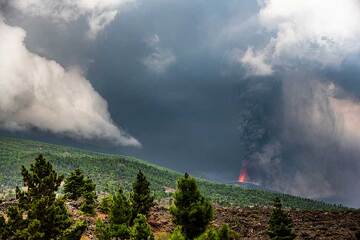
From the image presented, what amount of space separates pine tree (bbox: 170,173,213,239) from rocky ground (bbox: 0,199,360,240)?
119 ft

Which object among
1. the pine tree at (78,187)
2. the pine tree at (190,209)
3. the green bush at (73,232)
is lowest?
the green bush at (73,232)

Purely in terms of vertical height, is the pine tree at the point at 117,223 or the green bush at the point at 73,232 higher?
the pine tree at the point at 117,223

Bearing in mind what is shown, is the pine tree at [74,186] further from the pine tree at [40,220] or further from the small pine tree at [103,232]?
the pine tree at [40,220]

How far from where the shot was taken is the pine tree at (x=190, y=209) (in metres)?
54.7

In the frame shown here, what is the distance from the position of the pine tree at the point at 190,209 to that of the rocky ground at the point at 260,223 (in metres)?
36.4

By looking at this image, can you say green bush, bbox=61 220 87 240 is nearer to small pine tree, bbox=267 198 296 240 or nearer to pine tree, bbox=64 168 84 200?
small pine tree, bbox=267 198 296 240

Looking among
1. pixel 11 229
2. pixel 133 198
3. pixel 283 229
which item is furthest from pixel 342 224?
pixel 11 229

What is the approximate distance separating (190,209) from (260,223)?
62.3 m

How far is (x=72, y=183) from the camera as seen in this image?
10912cm

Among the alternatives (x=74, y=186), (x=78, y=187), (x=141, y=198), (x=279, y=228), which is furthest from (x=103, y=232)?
(x=74, y=186)

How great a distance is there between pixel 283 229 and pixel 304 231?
22.9 m

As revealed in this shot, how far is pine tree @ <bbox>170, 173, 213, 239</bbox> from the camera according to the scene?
179ft

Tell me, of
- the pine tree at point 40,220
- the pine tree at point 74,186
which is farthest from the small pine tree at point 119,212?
the pine tree at point 74,186

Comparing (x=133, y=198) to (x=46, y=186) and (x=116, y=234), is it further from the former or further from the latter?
(x=46, y=186)
